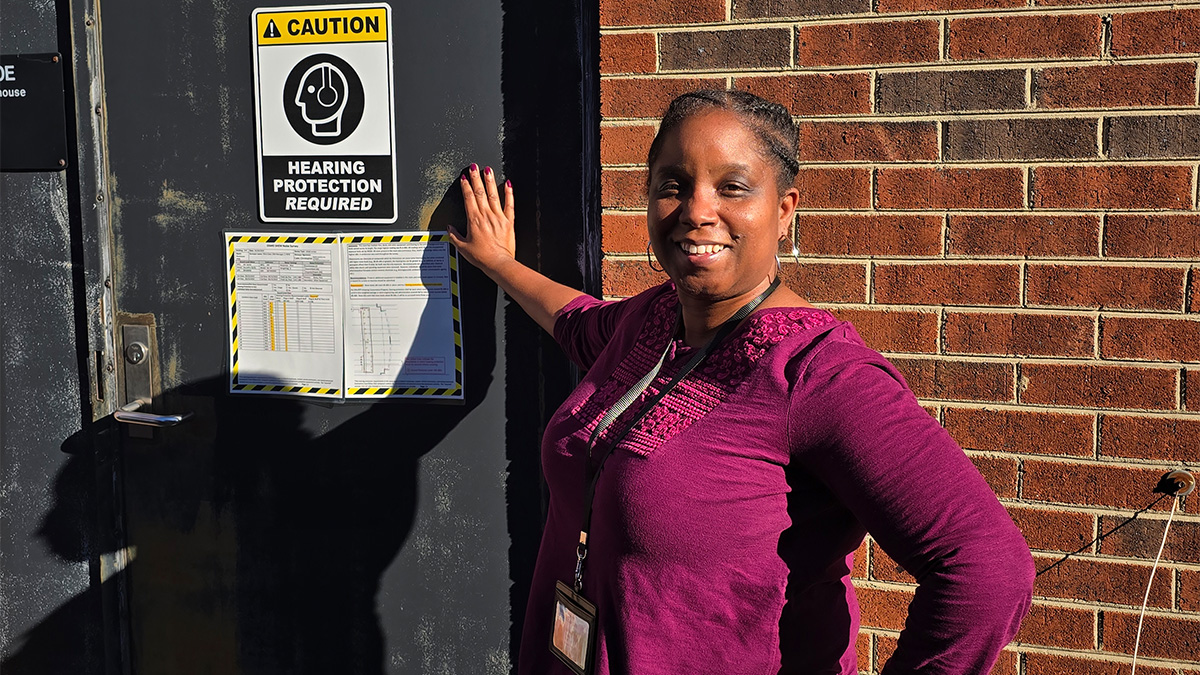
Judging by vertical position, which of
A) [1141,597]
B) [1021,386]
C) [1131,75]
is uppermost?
[1131,75]

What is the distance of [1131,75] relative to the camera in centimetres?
212

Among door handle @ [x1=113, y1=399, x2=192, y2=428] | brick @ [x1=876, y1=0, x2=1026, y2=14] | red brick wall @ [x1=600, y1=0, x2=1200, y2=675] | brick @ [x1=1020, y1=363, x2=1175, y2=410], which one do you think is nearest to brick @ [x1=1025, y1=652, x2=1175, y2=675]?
red brick wall @ [x1=600, y1=0, x2=1200, y2=675]

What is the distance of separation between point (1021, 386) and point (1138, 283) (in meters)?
0.35

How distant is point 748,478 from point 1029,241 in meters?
1.09

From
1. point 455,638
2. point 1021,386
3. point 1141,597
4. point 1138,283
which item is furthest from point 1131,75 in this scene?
point 455,638

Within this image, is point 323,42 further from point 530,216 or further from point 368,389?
point 368,389

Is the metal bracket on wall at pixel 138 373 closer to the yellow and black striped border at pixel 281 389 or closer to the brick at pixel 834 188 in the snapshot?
the yellow and black striped border at pixel 281 389

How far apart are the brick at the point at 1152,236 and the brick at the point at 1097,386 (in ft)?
0.89

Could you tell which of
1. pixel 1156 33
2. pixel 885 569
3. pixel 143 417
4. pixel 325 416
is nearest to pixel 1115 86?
pixel 1156 33

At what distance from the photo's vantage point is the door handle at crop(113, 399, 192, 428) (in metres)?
2.90

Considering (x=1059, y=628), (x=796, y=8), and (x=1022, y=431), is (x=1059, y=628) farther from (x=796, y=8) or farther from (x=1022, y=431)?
(x=796, y=8)

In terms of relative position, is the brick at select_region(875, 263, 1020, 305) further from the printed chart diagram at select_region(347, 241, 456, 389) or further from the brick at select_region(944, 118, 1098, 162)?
the printed chart diagram at select_region(347, 241, 456, 389)

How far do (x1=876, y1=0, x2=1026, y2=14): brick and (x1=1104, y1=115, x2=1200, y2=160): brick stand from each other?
363 mm

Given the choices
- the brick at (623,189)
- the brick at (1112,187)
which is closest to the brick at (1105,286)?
the brick at (1112,187)
